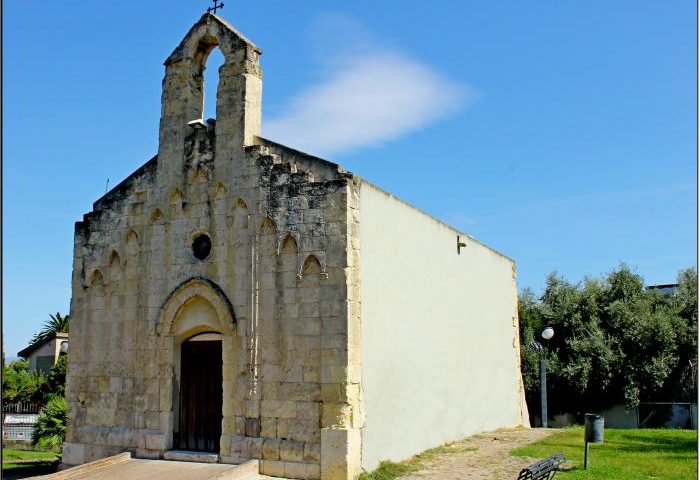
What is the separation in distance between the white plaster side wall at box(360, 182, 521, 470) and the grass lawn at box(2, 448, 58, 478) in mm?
7318

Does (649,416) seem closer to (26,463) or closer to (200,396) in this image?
(200,396)

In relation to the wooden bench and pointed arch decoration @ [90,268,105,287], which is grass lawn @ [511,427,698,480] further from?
pointed arch decoration @ [90,268,105,287]

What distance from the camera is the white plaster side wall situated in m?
11.8

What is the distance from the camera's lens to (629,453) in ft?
42.8

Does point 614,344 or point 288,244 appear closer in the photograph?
point 288,244

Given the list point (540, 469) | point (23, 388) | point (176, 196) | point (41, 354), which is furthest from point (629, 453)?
point (41, 354)

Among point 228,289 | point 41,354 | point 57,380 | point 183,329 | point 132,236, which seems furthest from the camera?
point 41,354

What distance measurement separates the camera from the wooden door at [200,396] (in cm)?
1255

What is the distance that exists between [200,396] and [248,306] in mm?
2206

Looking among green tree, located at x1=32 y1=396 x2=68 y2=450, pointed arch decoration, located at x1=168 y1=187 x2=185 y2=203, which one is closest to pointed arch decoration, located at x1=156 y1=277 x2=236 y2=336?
pointed arch decoration, located at x1=168 y1=187 x2=185 y2=203

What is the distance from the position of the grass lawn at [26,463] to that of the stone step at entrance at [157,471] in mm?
2690

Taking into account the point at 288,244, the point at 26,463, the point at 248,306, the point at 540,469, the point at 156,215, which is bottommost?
the point at 26,463

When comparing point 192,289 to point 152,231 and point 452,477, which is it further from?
point 452,477

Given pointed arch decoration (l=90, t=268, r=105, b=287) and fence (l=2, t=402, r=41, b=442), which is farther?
fence (l=2, t=402, r=41, b=442)
